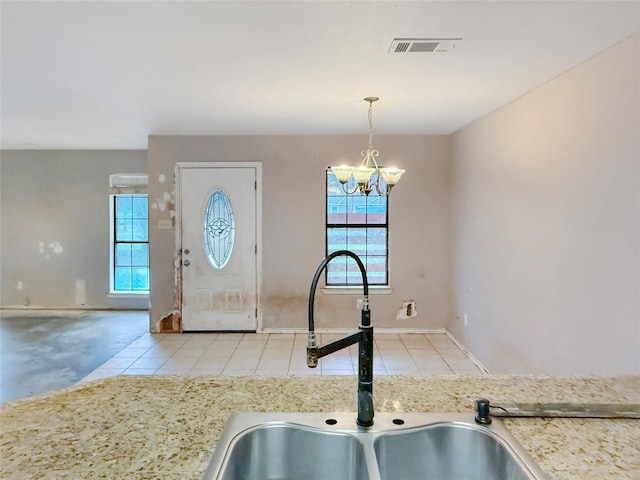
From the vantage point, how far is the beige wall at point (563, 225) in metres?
2.09

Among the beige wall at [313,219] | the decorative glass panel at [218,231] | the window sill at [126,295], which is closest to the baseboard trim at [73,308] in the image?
the window sill at [126,295]

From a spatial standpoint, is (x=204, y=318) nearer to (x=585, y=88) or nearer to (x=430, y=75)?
(x=430, y=75)

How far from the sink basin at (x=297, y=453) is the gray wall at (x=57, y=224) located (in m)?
5.90

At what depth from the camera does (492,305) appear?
3.73 meters

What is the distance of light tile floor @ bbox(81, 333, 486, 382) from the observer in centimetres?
388

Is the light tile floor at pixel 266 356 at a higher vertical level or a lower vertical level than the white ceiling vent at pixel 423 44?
lower

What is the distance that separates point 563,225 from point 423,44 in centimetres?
142

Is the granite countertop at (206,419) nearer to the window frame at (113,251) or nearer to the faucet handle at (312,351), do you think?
the faucet handle at (312,351)

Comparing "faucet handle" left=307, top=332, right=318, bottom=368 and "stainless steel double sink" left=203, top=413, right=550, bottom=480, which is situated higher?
"faucet handle" left=307, top=332, right=318, bottom=368

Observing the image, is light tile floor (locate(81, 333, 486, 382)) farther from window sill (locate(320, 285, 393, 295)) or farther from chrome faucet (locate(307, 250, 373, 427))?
chrome faucet (locate(307, 250, 373, 427))

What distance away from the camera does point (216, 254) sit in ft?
16.7

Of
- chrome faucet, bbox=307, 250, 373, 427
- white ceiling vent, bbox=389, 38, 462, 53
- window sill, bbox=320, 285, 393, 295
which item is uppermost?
white ceiling vent, bbox=389, 38, 462, 53

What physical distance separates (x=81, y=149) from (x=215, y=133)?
269 cm

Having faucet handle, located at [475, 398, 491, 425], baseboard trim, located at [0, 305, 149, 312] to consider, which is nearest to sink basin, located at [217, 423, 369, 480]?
faucet handle, located at [475, 398, 491, 425]
